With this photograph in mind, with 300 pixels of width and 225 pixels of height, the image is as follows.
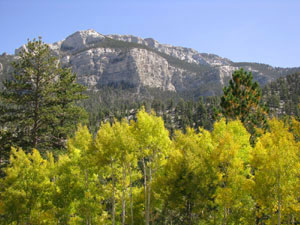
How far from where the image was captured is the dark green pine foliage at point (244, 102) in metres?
26.2

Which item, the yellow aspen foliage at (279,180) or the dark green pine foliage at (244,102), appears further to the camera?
the dark green pine foliage at (244,102)

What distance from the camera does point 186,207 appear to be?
17750mm

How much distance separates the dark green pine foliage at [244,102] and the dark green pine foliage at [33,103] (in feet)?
54.5

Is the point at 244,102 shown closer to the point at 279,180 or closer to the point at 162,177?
the point at 279,180

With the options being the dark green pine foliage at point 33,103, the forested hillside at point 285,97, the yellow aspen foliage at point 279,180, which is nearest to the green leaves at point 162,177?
the yellow aspen foliage at point 279,180

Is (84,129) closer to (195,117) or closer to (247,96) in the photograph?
(247,96)

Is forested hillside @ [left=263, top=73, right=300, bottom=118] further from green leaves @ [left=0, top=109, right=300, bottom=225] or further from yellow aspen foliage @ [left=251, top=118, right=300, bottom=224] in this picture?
yellow aspen foliage @ [left=251, top=118, right=300, bottom=224]

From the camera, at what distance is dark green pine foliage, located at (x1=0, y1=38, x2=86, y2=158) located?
2266 centimetres

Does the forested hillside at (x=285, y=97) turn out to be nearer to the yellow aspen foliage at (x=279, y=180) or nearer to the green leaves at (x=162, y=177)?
the green leaves at (x=162, y=177)

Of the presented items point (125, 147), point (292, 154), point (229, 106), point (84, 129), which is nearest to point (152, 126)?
point (125, 147)

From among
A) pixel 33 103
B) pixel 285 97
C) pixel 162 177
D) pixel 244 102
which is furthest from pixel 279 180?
pixel 285 97

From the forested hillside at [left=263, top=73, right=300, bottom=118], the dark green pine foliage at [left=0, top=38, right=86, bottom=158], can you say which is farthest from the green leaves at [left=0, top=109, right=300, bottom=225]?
the forested hillside at [left=263, top=73, right=300, bottom=118]

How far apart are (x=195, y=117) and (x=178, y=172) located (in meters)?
96.1

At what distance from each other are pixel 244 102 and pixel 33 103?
20880 mm
